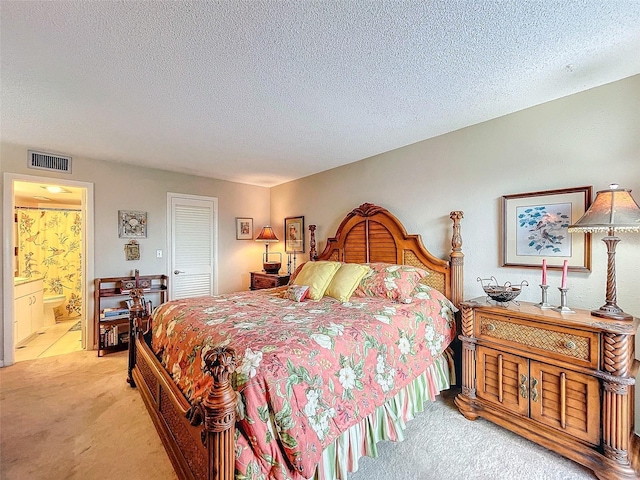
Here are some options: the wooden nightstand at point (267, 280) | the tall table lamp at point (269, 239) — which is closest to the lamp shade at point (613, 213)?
the wooden nightstand at point (267, 280)

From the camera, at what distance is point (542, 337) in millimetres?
1858

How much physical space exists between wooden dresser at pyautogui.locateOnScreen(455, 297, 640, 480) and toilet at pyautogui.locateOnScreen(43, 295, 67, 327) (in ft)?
19.8

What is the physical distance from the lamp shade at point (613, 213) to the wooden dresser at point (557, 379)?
564mm

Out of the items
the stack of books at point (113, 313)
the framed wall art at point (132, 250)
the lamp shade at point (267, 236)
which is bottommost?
the stack of books at point (113, 313)

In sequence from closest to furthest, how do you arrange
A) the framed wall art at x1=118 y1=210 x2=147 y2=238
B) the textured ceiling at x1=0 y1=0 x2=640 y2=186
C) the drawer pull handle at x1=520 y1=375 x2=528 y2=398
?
the textured ceiling at x1=0 y1=0 x2=640 y2=186, the drawer pull handle at x1=520 y1=375 x2=528 y2=398, the framed wall art at x1=118 y1=210 x2=147 y2=238

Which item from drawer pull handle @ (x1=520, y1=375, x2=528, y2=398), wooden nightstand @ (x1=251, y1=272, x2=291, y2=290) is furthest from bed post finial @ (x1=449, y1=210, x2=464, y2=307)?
wooden nightstand @ (x1=251, y1=272, x2=291, y2=290)

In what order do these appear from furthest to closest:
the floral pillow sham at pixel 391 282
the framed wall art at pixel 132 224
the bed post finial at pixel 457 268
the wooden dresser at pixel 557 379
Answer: the framed wall art at pixel 132 224, the bed post finial at pixel 457 268, the floral pillow sham at pixel 391 282, the wooden dresser at pixel 557 379

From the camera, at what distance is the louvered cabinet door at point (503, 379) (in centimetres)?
194

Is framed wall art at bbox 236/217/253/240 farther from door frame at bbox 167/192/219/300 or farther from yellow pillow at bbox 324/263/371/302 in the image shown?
yellow pillow at bbox 324/263/371/302

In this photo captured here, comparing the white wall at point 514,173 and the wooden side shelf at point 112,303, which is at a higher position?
the white wall at point 514,173

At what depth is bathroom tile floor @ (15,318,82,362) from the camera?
3.46 metres

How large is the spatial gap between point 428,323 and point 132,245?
381cm

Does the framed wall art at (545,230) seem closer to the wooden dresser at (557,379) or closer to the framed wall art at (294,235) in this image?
the wooden dresser at (557,379)

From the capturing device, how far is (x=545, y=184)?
2.26m
